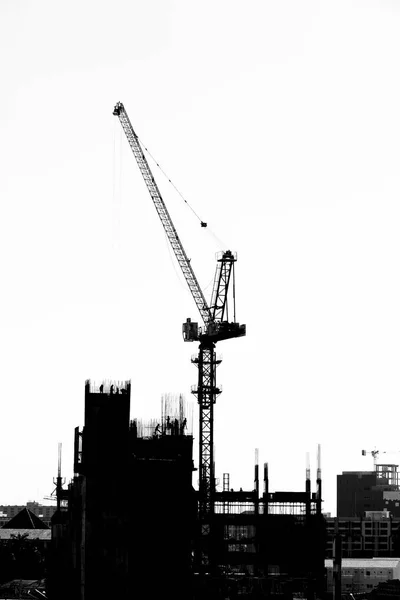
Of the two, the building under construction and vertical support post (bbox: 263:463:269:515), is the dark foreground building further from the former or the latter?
vertical support post (bbox: 263:463:269:515)

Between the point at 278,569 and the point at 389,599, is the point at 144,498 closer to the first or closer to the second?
the point at 278,569

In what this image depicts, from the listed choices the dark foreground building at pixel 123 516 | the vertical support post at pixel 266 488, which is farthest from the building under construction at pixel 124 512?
the vertical support post at pixel 266 488

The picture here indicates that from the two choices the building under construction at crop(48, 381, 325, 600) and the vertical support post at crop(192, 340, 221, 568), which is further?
the vertical support post at crop(192, 340, 221, 568)

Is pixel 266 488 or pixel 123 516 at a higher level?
pixel 266 488

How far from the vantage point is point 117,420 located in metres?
102

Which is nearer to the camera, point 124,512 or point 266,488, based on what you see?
point 124,512

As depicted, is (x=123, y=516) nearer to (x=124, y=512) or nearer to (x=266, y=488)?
(x=124, y=512)

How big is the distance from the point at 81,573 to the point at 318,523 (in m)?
57.0

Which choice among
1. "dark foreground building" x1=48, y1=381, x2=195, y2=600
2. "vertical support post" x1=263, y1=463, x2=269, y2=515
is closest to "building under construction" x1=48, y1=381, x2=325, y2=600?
"dark foreground building" x1=48, y1=381, x2=195, y2=600

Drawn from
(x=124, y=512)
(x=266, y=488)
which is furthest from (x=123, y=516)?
(x=266, y=488)

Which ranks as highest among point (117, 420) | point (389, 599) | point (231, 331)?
point (231, 331)

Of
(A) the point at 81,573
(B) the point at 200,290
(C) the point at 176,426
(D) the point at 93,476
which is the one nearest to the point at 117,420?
(D) the point at 93,476

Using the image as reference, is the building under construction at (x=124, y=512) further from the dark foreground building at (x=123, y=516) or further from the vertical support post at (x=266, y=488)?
the vertical support post at (x=266, y=488)

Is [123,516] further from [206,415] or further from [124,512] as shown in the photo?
[206,415]
